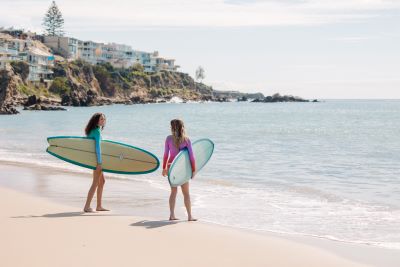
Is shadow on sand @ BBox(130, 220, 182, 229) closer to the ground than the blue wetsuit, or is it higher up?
closer to the ground

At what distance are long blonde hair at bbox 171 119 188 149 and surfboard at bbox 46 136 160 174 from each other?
1.68 meters

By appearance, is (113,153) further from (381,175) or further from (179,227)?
(381,175)

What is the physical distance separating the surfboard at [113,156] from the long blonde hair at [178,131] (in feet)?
5.51

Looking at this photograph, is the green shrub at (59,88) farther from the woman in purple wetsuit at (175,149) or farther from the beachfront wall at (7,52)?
the woman in purple wetsuit at (175,149)

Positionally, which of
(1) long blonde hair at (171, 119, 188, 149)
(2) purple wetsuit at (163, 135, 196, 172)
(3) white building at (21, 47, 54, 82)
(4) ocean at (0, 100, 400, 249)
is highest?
(3) white building at (21, 47, 54, 82)

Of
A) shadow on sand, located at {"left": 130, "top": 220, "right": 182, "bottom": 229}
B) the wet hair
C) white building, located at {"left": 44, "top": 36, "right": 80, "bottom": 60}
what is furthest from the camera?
white building, located at {"left": 44, "top": 36, "right": 80, "bottom": 60}

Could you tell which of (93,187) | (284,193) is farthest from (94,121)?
(284,193)

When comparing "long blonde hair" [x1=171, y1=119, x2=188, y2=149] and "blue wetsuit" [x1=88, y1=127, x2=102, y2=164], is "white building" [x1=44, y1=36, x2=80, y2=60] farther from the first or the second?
"long blonde hair" [x1=171, y1=119, x2=188, y2=149]

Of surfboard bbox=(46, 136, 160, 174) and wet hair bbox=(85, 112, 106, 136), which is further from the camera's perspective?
surfboard bbox=(46, 136, 160, 174)

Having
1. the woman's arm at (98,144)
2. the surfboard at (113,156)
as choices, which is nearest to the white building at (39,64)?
the surfboard at (113,156)

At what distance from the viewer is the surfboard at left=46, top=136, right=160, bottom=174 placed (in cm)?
1107

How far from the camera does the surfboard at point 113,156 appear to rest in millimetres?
11070

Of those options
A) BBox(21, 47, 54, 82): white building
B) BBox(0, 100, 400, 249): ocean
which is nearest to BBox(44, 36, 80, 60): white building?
BBox(21, 47, 54, 82): white building

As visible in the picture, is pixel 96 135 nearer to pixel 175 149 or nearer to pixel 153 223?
pixel 175 149
